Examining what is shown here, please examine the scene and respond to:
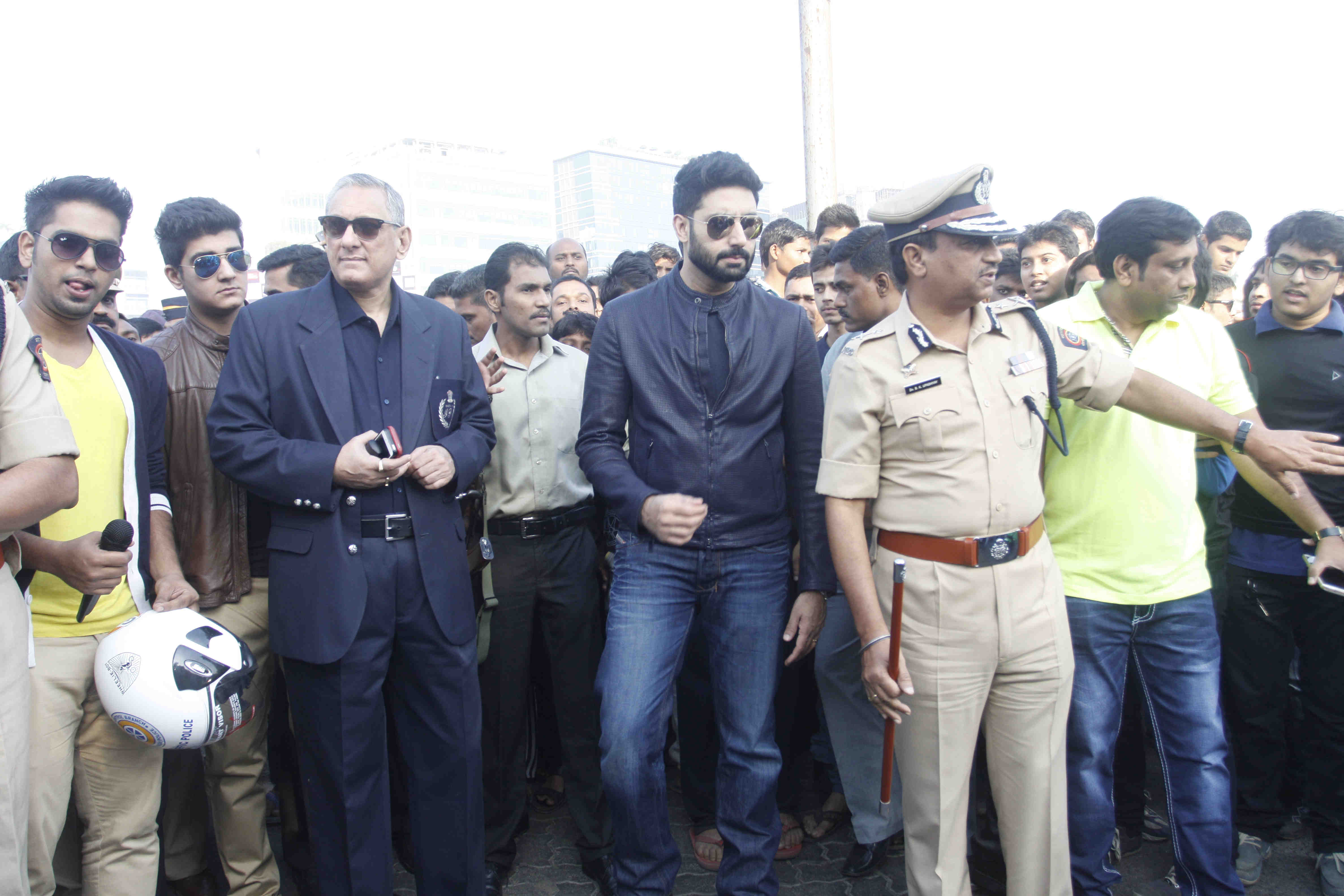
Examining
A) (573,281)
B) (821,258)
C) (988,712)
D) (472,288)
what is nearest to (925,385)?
(988,712)

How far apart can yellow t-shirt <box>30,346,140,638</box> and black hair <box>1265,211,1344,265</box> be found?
4370 mm

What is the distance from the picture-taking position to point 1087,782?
9.45ft

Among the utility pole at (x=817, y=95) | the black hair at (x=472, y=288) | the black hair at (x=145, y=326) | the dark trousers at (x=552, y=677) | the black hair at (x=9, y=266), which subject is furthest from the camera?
the utility pole at (x=817, y=95)

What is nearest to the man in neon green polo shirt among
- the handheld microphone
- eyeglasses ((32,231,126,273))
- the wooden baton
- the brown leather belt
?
the brown leather belt

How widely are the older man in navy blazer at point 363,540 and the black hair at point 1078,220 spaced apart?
4794mm

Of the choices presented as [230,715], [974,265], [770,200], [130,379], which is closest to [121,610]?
[230,715]

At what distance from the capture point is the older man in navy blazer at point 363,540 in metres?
2.73

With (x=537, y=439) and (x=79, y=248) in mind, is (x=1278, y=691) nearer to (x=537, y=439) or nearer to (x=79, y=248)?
(x=537, y=439)

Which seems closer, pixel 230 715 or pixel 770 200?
pixel 230 715

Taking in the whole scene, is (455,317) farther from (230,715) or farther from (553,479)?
(230,715)

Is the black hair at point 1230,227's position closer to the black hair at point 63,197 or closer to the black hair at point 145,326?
the black hair at point 63,197

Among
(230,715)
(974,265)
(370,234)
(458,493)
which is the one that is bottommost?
(230,715)

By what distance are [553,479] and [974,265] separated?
191cm

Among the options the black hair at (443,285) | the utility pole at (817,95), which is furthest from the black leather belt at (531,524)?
the utility pole at (817,95)
